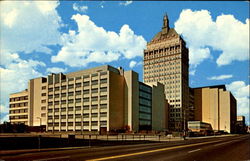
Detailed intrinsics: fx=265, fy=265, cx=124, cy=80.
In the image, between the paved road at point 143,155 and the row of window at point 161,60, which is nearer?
the paved road at point 143,155

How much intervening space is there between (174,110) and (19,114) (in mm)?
95205

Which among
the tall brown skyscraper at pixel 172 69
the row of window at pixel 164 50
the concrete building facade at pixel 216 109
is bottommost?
the concrete building facade at pixel 216 109

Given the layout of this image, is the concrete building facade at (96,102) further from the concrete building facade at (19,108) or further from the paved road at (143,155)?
the paved road at (143,155)

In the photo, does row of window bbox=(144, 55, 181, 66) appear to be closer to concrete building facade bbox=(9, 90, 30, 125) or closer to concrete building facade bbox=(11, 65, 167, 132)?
concrete building facade bbox=(11, 65, 167, 132)

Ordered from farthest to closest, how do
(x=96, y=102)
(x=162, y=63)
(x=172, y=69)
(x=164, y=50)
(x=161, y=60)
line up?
(x=164, y=50) → (x=161, y=60) → (x=162, y=63) → (x=172, y=69) → (x=96, y=102)

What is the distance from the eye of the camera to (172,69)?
185250mm

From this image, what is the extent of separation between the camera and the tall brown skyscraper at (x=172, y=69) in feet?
573

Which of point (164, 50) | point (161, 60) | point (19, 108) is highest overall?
point (164, 50)

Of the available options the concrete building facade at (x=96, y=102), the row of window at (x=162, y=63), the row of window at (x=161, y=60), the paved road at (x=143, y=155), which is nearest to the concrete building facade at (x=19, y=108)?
the concrete building facade at (x=96, y=102)

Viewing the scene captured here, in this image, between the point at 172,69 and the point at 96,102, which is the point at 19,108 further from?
the point at 172,69

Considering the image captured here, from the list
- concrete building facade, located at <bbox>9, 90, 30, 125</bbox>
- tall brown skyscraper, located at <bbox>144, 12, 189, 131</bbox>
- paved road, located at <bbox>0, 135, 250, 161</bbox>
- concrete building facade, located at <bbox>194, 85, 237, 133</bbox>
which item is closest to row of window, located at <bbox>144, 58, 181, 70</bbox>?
tall brown skyscraper, located at <bbox>144, 12, 189, 131</bbox>

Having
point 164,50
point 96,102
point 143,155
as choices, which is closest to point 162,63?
point 164,50

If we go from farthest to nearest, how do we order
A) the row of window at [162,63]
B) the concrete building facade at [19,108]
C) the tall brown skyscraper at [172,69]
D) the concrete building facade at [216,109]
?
the concrete building facade at [216,109] → the row of window at [162,63] → the tall brown skyscraper at [172,69] → the concrete building facade at [19,108]

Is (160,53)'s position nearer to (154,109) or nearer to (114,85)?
(154,109)
